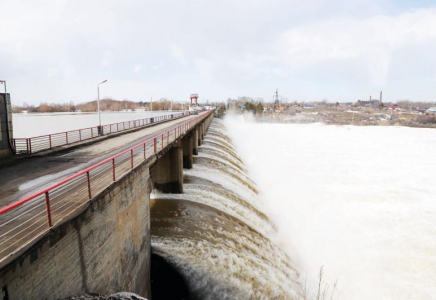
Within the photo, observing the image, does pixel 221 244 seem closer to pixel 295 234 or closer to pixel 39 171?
pixel 39 171

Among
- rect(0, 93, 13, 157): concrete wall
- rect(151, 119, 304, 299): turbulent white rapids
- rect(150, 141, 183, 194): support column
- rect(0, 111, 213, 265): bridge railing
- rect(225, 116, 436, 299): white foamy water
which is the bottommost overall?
rect(225, 116, 436, 299): white foamy water

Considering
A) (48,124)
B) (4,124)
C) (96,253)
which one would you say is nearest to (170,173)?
(4,124)

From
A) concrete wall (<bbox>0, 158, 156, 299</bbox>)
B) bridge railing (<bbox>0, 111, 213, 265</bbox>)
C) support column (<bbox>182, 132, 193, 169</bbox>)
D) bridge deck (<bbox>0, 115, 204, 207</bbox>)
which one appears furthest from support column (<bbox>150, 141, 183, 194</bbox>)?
bridge railing (<bbox>0, 111, 213, 265</bbox>)

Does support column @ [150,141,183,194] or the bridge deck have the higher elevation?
the bridge deck

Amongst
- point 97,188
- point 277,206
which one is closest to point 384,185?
point 277,206

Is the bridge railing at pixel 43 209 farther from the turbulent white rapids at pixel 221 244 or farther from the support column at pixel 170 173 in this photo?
the support column at pixel 170 173

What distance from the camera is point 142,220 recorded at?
939 centimetres

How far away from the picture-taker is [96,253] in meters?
6.32

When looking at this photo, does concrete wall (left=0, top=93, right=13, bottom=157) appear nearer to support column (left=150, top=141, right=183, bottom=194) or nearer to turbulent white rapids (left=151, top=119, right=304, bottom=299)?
support column (left=150, top=141, right=183, bottom=194)

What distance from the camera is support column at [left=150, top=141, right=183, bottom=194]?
1576cm

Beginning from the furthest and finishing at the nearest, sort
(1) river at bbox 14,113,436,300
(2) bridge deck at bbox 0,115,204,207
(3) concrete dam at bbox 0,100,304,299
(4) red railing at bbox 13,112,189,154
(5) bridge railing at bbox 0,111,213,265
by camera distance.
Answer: (4) red railing at bbox 13,112,189,154 < (1) river at bbox 14,113,436,300 < (2) bridge deck at bbox 0,115,204,207 < (3) concrete dam at bbox 0,100,304,299 < (5) bridge railing at bbox 0,111,213,265

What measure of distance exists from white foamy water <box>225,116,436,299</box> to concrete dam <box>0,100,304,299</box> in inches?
111

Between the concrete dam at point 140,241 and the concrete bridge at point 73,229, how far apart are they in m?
0.02

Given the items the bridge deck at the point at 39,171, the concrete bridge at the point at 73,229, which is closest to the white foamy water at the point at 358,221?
the concrete bridge at the point at 73,229
